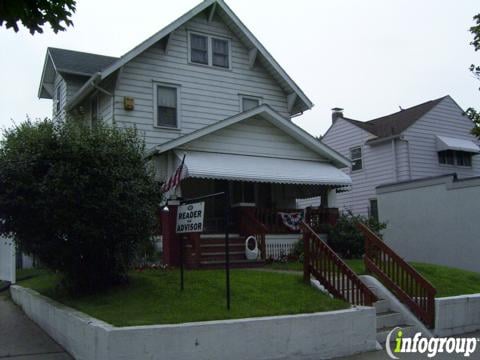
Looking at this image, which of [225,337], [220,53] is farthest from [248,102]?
[225,337]

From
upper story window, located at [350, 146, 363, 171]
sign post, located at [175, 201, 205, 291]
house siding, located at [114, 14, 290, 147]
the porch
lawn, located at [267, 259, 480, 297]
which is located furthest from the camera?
upper story window, located at [350, 146, 363, 171]

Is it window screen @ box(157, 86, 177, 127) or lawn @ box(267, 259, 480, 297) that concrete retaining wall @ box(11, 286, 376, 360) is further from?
window screen @ box(157, 86, 177, 127)

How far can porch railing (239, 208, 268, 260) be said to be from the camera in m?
15.2

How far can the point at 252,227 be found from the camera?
15578 millimetres

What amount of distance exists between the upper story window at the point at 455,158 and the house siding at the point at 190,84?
895 cm

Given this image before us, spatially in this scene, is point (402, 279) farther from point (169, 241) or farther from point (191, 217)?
point (169, 241)

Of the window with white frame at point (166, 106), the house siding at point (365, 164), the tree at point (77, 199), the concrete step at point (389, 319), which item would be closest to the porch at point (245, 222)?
the window with white frame at point (166, 106)

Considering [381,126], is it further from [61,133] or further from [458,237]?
[61,133]

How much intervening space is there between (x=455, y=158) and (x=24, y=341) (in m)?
22.2

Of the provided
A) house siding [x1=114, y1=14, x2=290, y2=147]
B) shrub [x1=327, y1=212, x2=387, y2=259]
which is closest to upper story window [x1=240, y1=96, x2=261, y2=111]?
house siding [x1=114, y1=14, x2=290, y2=147]

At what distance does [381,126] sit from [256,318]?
2083 centimetres

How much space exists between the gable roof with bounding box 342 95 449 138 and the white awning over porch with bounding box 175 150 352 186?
8518 millimetres

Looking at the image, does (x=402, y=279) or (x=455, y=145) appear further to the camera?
(x=455, y=145)

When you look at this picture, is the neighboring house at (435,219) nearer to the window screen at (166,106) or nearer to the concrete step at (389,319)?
the window screen at (166,106)
